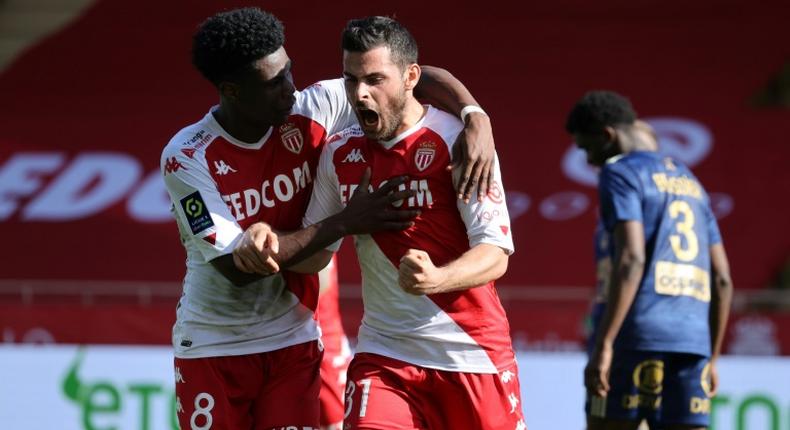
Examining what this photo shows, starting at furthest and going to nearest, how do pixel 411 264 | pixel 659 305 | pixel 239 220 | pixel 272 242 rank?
pixel 659 305
pixel 239 220
pixel 272 242
pixel 411 264

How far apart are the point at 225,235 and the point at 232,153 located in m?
0.34

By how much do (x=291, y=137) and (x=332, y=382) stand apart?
2.00 m

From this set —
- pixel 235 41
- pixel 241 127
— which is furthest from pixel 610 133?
pixel 235 41

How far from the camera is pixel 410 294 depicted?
430 cm

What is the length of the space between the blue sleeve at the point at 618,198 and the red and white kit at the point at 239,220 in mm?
1759

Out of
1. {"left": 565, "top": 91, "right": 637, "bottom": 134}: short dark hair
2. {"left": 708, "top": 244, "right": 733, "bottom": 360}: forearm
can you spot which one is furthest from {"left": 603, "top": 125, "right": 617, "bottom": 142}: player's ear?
{"left": 708, "top": 244, "right": 733, "bottom": 360}: forearm

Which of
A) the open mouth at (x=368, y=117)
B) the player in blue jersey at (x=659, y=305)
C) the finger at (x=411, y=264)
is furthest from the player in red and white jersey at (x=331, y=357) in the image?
the finger at (x=411, y=264)

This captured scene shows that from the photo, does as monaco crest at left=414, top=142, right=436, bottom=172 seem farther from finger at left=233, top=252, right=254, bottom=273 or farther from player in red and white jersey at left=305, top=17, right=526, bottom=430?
finger at left=233, top=252, right=254, bottom=273

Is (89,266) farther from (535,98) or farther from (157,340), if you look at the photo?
(535,98)

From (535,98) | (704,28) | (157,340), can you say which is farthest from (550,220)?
(157,340)

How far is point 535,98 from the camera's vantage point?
15.1m

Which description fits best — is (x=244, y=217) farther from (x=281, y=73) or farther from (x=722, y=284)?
(x=722, y=284)

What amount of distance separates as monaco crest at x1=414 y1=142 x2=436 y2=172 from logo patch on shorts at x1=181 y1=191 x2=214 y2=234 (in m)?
0.76

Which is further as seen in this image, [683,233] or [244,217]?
[683,233]
